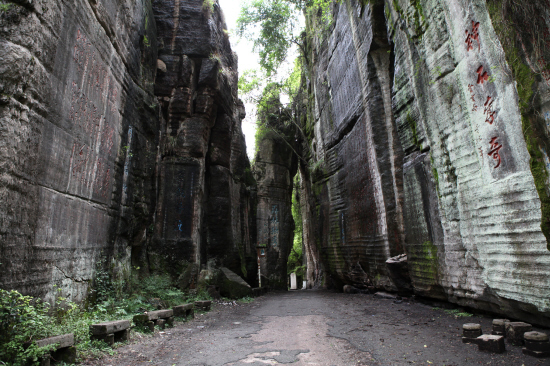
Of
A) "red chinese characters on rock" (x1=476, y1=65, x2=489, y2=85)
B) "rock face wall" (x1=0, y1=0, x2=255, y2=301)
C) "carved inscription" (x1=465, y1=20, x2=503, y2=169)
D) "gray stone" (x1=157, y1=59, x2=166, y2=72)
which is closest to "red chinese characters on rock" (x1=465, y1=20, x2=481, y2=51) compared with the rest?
"carved inscription" (x1=465, y1=20, x2=503, y2=169)

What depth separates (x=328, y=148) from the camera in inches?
426

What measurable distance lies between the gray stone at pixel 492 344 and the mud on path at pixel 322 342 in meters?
0.06

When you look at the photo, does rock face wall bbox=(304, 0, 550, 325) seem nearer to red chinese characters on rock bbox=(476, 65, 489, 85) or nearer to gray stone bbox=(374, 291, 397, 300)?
red chinese characters on rock bbox=(476, 65, 489, 85)

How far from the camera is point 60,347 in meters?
2.82

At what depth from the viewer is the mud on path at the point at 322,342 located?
306 cm

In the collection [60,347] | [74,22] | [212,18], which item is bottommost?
[60,347]

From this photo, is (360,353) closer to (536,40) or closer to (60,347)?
(60,347)

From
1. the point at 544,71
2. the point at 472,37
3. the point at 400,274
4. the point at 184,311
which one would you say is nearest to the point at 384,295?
the point at 400,274

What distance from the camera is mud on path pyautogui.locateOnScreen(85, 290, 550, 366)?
10.1ft

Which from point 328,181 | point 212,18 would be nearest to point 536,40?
point 328,181

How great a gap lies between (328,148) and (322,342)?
25.3 feet

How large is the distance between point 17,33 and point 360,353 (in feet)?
15.0

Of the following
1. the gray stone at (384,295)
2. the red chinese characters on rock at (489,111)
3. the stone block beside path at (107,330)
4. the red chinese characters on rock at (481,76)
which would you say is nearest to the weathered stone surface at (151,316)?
the stone block beside path at (107,330)

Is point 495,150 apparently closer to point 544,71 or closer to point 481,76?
point 481,76
